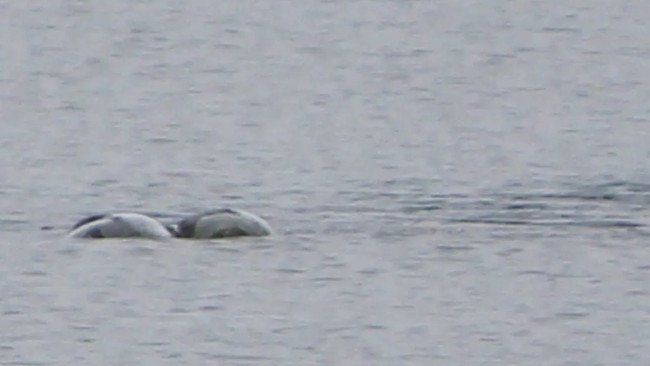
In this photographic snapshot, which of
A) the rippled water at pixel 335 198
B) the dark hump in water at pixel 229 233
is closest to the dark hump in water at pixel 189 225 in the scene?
the dark hump in water at pixel 229 233

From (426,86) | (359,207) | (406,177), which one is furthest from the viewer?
(426,86)

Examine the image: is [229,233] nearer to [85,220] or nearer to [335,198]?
[85,220]

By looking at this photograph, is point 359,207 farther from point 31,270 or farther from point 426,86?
point 426,86

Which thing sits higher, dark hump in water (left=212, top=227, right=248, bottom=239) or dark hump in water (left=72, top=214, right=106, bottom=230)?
dark hump in water (left=72, top=214, right=106, bottom=230)

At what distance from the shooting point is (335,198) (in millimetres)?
23781

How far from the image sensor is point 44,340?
18359 mm

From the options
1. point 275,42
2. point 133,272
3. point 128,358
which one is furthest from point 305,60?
point 128,358

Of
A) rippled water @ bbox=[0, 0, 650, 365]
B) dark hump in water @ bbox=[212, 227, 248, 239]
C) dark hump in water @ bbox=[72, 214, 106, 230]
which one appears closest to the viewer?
rippled water @ bbox=[0, 0, 650, 365]

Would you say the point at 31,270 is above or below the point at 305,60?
below

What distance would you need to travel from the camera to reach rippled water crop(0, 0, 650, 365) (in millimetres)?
18656

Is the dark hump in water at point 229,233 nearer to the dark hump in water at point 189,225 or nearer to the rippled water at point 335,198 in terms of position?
the dark hump in water at point 189,225

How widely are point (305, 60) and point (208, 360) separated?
21.9m

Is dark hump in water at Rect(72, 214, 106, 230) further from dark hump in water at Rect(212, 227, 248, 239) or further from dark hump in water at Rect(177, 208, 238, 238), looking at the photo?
dark hump in water at Rect(212, 227, 248, 239)

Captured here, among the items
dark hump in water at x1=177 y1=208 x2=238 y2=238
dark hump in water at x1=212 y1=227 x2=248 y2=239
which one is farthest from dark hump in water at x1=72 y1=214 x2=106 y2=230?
dark hump in water at x1=212 y1=227 x2=248 y2=239
